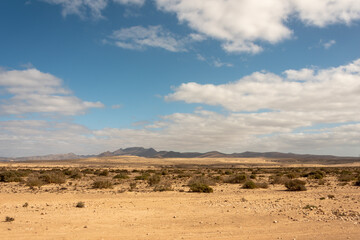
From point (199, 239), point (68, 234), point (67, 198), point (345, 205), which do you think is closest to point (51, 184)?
point (67, 198)

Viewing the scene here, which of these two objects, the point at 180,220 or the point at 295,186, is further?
the point at 295,186

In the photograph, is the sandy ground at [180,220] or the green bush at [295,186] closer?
the sandy ground at [180,220]

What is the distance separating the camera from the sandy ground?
9906mm

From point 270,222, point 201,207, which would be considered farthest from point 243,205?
point 270,222

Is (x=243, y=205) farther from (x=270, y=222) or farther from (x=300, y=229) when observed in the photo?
(x=300, y=229)

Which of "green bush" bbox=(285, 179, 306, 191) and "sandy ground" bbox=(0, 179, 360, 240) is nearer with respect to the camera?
"sandy ground" bbox=(0, 179, 360, 240)

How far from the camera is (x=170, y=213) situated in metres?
14.0

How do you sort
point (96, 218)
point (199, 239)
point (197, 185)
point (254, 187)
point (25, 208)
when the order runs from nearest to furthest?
point (199, 239)
point (96, 218)
point (25, 208)
point (197, 185)
point (254, 187)

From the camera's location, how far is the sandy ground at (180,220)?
991 centimetres

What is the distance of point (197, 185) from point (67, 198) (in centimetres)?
984

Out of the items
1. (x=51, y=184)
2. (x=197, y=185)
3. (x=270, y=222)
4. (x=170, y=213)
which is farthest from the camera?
(x=51, y=184)

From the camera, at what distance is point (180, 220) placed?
12.4 meters

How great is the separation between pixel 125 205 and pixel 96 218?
3521 mm

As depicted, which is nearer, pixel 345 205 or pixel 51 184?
pixel 345 205
